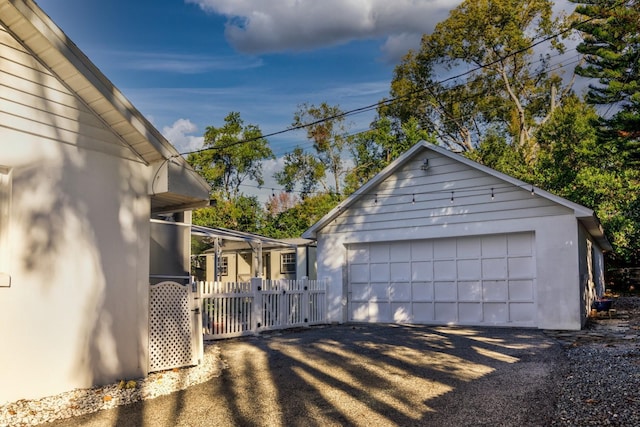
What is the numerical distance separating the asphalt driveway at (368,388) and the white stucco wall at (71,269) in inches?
41.2

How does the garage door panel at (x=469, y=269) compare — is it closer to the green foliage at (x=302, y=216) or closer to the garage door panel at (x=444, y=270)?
the garage door panel at (x=444, y=270)

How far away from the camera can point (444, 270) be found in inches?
590

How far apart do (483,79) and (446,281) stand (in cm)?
2472

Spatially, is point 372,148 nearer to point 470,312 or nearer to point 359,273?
point 359,273

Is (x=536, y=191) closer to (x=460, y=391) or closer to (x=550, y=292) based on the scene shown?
(x=550, y=292)

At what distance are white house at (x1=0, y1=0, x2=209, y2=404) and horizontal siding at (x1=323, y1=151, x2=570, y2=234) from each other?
8.47 m

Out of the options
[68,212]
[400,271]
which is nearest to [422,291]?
[400,271]

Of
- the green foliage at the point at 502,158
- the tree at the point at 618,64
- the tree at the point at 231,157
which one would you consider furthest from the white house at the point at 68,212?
the tree at the point at 231,157

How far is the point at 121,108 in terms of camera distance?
754 cm

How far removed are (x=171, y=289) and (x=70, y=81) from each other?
10.8 ft

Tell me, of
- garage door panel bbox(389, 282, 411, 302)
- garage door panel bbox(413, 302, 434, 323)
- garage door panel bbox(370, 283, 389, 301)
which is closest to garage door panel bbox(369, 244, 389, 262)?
garage door panel bbox(370, 283, 389, 301)

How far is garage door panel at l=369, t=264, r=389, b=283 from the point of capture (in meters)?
15.9


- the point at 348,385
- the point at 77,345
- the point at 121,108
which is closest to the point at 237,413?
the point at 348,385

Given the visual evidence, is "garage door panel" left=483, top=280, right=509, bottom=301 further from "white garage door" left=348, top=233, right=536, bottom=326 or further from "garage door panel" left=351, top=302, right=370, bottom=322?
"garage door panel" left=351, top=302, right=370, bottom=322
